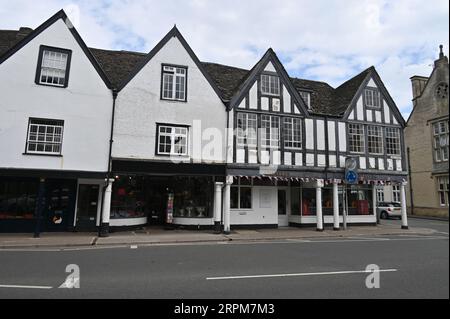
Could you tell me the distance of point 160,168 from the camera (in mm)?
16406

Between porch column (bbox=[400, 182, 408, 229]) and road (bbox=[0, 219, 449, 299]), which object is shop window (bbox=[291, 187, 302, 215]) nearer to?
porch column (bbox=[400, 182, 408, 229])

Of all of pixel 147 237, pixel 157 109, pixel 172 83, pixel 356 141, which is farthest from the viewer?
pixel 356 141

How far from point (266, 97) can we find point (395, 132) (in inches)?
363

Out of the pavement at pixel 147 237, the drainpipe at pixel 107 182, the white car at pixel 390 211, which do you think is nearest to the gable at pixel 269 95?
the drainpipe at pixel 107 182

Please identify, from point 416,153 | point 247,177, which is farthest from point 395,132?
point 416,153

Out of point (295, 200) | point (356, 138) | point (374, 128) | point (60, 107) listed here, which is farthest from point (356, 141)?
point (60, 107)

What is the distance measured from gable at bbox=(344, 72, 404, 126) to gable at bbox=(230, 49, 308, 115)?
361 centimetres

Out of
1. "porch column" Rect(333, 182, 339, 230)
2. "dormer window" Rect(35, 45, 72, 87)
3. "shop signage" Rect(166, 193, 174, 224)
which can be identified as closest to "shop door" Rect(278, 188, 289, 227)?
"porch column" Rect(333, 182, 339, 230)

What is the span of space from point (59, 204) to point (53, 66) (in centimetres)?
681

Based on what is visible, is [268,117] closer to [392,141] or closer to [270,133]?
[270,133]

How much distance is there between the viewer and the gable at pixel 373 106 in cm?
2055

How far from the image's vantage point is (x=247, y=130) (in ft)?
59.9

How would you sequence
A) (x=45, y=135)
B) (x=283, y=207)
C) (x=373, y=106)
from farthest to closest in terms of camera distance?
(x=373, y=106) < (x=283, y=207) < (x=45, y=135)

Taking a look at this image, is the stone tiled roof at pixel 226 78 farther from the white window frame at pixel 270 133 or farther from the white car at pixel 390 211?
the white car at pixel 390 211
